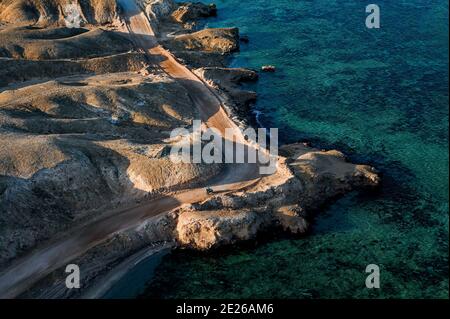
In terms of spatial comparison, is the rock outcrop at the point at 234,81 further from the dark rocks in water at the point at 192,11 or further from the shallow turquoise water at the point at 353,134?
the dark rocks in water at the point at 192,11

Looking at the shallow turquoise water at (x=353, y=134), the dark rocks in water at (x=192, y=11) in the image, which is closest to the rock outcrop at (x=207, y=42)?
the shallow turquoise water at (x=353, y=134)

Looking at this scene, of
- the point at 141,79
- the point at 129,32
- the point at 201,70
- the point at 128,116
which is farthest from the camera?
the point at 129,32

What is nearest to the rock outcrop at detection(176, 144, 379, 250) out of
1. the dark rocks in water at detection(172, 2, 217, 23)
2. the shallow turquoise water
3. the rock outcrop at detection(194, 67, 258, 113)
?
the shallow turquoise water

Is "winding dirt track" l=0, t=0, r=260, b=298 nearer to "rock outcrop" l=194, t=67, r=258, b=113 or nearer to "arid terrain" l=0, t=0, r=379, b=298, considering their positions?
"arid terrain" l=0, t=0, r=379, b=298

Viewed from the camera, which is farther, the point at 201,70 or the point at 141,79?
the point at 201,70

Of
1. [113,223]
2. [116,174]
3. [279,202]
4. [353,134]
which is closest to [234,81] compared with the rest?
[353,134]

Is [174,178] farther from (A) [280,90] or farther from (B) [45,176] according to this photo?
(A) [280,90]
